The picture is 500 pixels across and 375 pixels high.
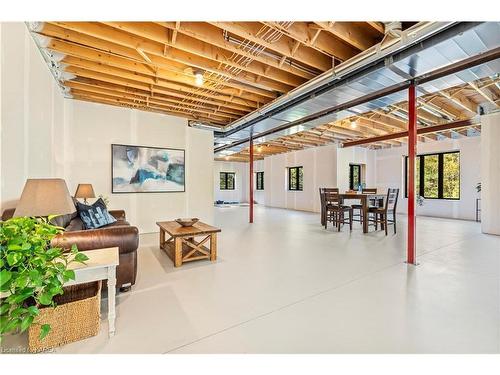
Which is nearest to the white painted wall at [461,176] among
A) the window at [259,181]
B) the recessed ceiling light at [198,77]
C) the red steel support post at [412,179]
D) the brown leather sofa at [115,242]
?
the red steel support post at [412,179]

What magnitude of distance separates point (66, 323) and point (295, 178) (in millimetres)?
9993

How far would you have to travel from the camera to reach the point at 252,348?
163 centimetres

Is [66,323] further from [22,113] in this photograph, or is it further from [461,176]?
[461,176]

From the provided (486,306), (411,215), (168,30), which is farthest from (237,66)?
(486,306)

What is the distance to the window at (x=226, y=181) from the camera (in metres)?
14.4

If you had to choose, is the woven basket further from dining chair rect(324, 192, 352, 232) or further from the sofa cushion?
dining chair rect(324, 192, 352, 232)

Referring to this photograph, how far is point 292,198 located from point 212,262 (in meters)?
7.93

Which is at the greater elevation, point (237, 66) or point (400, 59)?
point (237, 66)

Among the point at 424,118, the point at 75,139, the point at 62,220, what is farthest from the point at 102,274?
the point at 424,118

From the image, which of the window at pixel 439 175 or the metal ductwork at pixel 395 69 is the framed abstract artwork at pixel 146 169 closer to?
the metal ductwork at pixel 395 69

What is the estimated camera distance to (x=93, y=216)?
3100 mm

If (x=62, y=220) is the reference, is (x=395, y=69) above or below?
above

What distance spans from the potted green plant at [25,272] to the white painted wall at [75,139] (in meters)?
0.99
